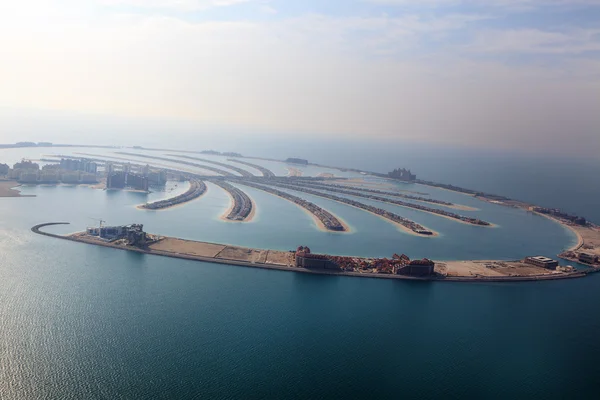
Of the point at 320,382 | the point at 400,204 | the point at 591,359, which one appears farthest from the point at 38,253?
the point at 400,204

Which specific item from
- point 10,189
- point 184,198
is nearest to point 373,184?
point 184,198

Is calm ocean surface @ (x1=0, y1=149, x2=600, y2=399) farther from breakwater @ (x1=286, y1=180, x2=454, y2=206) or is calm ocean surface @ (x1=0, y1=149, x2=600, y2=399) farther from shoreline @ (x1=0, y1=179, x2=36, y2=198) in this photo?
breakwater @ (x1=286, y1=180, x2=454, y2=206)

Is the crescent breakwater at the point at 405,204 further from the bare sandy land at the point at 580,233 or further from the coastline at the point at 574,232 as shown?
the bare sandy land at the point at 580,233

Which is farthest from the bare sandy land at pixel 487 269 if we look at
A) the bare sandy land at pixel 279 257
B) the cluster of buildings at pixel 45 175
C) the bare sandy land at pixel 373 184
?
the cluster of buildings at pixel 45 175

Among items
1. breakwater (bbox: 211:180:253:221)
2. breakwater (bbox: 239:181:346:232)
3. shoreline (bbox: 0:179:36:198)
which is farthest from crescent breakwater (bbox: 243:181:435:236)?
shoreline (bbox: 0:179:36:198)

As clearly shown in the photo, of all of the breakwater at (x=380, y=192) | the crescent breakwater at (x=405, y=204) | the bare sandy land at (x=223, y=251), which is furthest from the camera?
the breakwater at (x=380, y=192)

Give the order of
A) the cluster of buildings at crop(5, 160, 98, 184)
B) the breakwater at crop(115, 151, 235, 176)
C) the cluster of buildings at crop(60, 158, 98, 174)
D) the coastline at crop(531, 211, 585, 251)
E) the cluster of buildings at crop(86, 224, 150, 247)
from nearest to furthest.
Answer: the cluster of buildings at crop(86, 224, 150, 247) < the coastline at crop(531, 211, 585, 251) < the cluster of buildings at crop(5, 160, 98, 184) < the cluster of buildings at crop(60, 158, 98, 174) < the breakwater at crop(115, 151, 235, 176)
